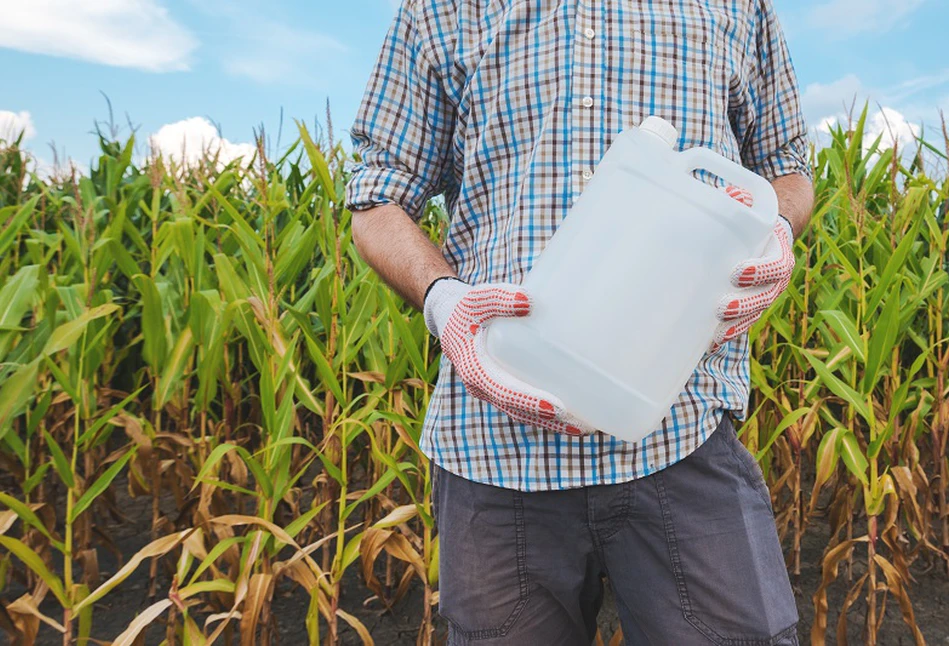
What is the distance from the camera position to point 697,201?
→ 0.74m

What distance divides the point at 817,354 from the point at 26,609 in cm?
190

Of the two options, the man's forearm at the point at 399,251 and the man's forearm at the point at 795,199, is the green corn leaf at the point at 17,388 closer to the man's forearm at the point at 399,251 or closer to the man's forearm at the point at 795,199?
the man's forearm at the point at 399,251

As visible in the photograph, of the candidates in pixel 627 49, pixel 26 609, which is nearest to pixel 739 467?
pixel 627 49

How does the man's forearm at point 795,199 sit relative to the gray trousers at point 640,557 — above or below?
above

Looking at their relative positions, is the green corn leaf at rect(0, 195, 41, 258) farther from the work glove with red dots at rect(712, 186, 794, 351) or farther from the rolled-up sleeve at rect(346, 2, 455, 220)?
the work glove with red dots at rect(712, 186, 794, 351)

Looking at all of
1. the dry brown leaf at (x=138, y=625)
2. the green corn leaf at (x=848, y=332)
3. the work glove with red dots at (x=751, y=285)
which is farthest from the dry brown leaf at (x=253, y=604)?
the green corn leaf at (x=848, y=332)

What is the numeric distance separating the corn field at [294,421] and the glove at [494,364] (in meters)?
0.75

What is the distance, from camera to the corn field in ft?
5.17

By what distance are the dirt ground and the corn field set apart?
2cm

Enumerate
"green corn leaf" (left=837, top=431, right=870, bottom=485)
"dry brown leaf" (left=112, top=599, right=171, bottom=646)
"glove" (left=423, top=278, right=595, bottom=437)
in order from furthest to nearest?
"green corn leaf" (left=837, top=431, right=870, bottom=485) < "dry brown leaf" (left=112, top=599, right=171, bottom=646) < "glove" (left=423, top=278, right=595, bottom=437)

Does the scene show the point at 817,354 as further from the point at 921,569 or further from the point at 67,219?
the point at 67,219

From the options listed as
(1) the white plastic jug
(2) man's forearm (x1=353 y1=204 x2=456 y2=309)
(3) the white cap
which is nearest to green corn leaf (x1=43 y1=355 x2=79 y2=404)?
(2) man's forearm (x1=353 y1=204 x2=456 y2=309)

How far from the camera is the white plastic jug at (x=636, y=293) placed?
73cm

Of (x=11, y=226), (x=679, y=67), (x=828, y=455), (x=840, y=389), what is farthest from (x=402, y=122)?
(x=11, y=226)
